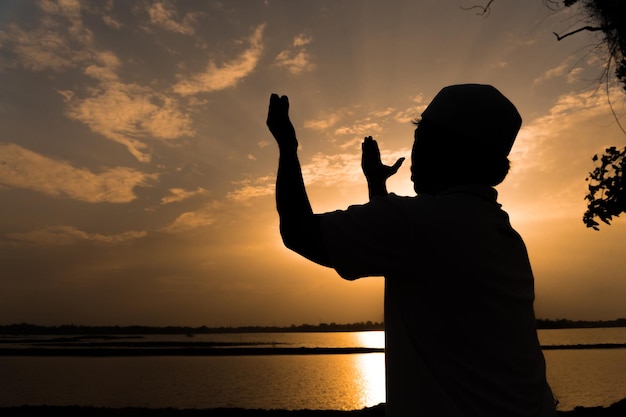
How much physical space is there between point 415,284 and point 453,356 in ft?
0.64

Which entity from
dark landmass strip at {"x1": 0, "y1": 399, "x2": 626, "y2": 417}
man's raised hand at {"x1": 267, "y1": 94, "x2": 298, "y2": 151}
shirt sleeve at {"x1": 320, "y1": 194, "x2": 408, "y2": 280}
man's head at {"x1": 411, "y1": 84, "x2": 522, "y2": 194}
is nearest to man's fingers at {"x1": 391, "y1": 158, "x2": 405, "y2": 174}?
man's head at {"x1": 411, "y1": 84, "x2": 522, "y2": 194}

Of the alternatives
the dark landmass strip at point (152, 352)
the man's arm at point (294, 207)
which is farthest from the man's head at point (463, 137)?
the dark landmass strip at point (152, 352)

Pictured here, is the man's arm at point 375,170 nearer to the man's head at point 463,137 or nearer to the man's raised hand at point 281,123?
the man's head at point 463,137

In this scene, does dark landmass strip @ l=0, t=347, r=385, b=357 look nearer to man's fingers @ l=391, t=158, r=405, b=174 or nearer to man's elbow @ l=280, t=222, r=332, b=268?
man's fingers @ l=391, t=158, r=405, b=174

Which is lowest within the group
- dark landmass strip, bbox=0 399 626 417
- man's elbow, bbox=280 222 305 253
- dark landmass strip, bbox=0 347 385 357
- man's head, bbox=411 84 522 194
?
dark landmass strip, bbox=0 347 385 357

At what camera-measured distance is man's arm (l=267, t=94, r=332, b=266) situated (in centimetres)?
134

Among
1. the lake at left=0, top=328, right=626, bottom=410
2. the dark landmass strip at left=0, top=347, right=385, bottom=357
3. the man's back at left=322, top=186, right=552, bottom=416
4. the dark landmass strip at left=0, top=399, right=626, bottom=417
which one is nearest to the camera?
the man's back at left=322, top=186, right=552, bottom=416

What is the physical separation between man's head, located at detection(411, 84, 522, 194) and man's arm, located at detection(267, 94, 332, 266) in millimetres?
361

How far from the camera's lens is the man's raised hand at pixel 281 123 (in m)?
1.51

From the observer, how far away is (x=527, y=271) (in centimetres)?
153

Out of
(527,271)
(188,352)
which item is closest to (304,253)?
(527,271)

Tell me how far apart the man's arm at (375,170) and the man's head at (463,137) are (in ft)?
1.57

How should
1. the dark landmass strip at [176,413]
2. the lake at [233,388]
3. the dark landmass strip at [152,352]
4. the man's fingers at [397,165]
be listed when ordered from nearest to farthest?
the man's fingers at [397,165] → the dark landmass strip at [176,413] → the lake at [233,388] → the dark landmass strip at [152,352]

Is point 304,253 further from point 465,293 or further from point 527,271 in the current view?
point 527,271
